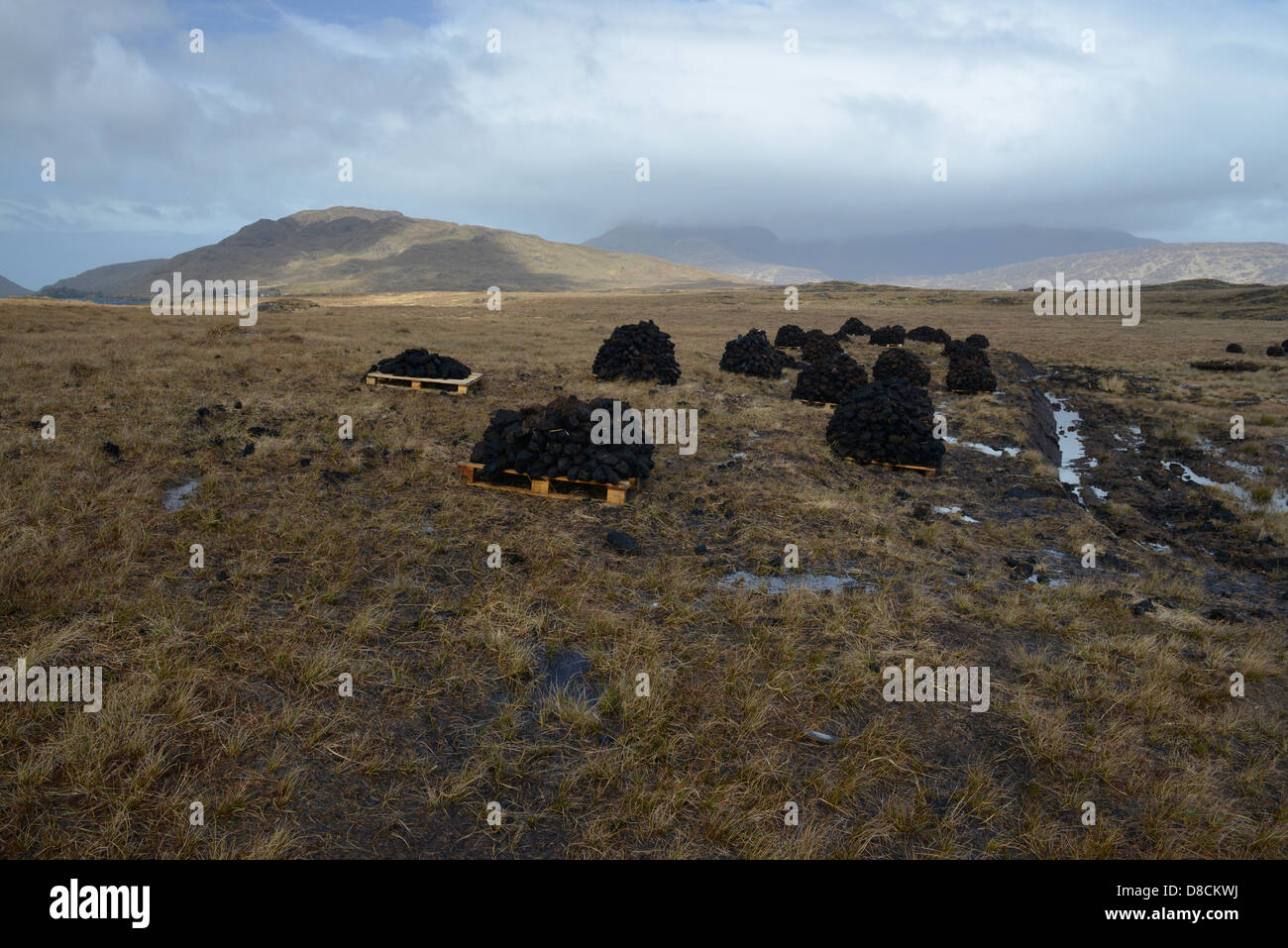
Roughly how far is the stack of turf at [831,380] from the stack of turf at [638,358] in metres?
3.42

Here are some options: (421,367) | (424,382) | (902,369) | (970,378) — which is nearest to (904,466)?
(970,378)

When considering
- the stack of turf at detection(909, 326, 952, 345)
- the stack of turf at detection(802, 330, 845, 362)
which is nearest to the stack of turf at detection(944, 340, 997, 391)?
the stack of turf at detection(802, 330, 845, 362)

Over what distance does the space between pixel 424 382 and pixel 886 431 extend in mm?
9337

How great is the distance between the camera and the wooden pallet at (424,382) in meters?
12.9

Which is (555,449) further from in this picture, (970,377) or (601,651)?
(970,377)

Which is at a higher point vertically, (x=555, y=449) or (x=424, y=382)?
(x=424, y=382)

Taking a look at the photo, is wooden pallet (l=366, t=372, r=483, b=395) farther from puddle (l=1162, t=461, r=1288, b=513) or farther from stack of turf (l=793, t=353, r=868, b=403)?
puddle (l=1162, t=461, r=1288, b=513)

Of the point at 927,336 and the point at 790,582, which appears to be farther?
the point at 927,336

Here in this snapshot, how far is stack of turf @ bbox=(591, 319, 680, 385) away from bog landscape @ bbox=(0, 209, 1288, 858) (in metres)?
5.49

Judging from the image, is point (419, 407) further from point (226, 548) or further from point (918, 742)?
point (918, 742)

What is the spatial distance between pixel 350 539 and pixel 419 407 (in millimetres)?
6048

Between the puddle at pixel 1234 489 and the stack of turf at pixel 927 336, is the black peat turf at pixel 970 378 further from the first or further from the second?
the stack of turf at pixel 927 336

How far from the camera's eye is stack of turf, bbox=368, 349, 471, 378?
43.6 feet

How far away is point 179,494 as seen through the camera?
7.02 meters
